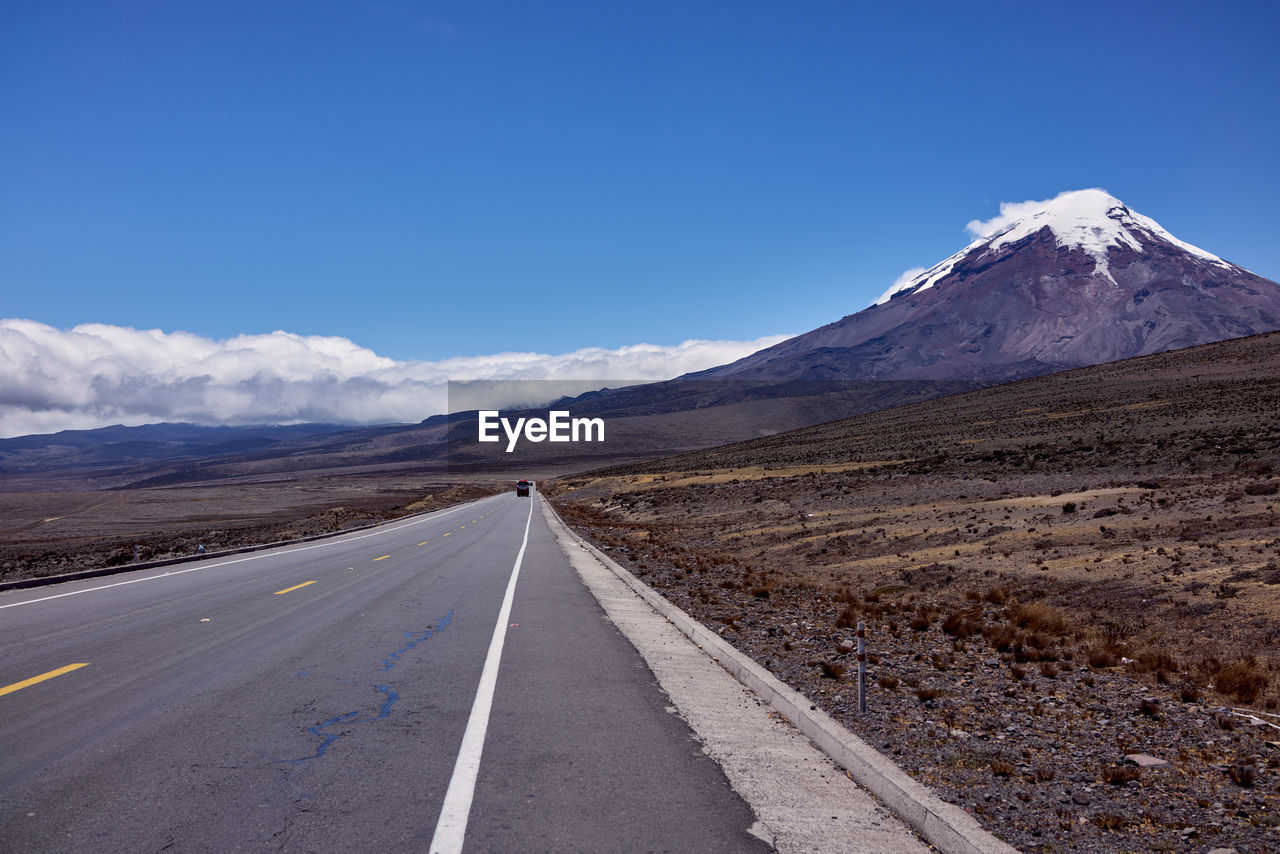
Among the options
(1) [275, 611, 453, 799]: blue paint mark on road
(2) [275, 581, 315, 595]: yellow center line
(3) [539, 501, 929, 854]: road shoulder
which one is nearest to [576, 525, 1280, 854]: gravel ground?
(3) [539, 501, 929, 854]: road shoulder

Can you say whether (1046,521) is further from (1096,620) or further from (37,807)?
(37,807)

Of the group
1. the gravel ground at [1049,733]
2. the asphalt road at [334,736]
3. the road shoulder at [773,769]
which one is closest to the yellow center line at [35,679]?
the asphalt road at [334,736]

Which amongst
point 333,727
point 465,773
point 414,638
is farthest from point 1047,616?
point 333,727

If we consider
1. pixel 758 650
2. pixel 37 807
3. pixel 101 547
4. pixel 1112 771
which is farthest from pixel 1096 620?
pixel 101 547

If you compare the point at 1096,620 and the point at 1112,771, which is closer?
the point at 1112,771

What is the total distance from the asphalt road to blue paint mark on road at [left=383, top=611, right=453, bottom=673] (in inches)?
2.4

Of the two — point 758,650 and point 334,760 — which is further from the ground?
point 334,760

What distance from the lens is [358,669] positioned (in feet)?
28.8

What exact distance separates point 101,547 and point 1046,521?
46.1 meters

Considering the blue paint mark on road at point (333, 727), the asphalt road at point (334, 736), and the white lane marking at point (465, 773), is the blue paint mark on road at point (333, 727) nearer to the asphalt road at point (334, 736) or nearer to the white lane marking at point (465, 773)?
the asphalt road at point (334, 736)

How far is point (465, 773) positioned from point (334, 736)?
1436 millimetres

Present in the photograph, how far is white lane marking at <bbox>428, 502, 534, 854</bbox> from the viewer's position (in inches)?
178

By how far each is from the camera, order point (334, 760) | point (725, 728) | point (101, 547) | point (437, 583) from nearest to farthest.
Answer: point (334, 760), point (725, 728), point (437, 583), point (101, 547)

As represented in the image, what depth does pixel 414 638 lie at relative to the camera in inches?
424
